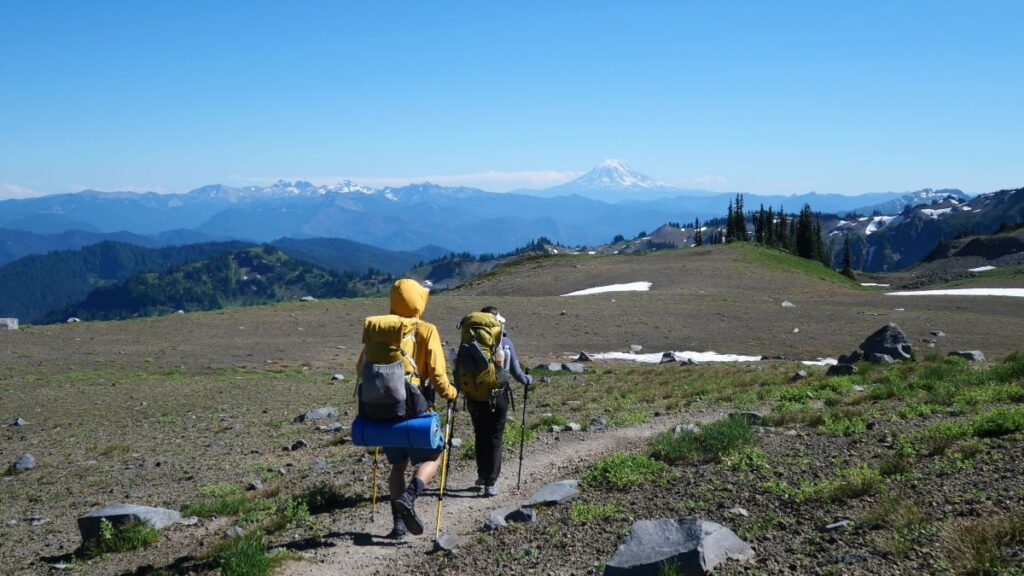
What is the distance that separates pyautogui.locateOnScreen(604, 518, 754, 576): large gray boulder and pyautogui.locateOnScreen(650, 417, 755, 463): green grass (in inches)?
125

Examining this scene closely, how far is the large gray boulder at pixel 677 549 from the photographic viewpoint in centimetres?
567

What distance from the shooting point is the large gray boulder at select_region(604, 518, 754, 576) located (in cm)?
567

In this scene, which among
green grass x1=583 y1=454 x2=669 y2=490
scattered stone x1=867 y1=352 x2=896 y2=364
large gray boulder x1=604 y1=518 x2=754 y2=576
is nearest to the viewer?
large gray boulder x1=604 y1=518 x2=754 y2=576

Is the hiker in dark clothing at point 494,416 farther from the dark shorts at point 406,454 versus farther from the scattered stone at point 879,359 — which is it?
the scattered stone at point 879,359

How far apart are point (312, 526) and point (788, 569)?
543 cm

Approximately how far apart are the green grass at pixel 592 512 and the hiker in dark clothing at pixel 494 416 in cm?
165

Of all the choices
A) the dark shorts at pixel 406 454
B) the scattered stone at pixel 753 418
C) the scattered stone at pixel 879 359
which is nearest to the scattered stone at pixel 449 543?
the dark shorts at pixel 406 454

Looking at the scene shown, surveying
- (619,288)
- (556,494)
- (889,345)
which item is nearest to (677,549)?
(556,494)

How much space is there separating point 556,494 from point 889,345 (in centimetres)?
1623

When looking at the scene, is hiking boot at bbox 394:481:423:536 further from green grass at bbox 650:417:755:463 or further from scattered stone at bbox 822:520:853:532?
scattered stone at bbox 822:520:853:532

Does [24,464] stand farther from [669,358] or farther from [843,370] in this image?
[669,358]

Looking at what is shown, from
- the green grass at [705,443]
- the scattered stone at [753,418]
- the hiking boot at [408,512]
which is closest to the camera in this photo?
the hiking boot at [408,512]

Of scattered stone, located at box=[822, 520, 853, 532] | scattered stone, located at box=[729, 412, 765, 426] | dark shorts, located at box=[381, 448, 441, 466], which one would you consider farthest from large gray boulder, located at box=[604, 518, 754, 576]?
scattered stone, located at box=[729, 412, 765, 426]

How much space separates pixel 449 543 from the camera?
24.4 ft
